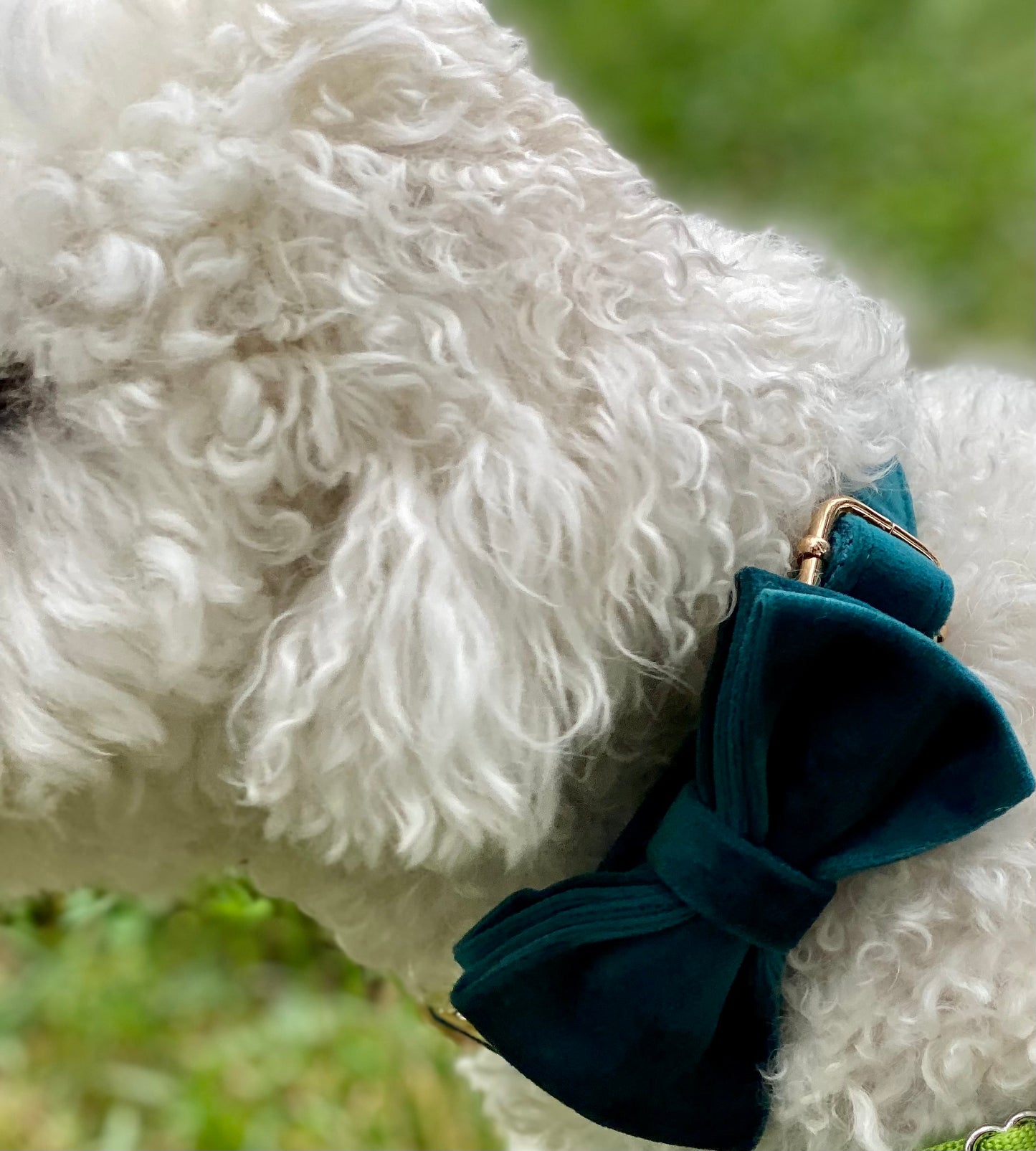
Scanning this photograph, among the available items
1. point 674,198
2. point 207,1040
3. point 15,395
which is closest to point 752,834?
point 15,395

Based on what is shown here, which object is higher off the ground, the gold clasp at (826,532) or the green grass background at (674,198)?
the gold clasp at (826,532)

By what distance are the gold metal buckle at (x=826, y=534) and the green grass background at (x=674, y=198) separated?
95 cm

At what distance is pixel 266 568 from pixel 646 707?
241 mm

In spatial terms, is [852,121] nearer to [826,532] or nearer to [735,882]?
[826,532]

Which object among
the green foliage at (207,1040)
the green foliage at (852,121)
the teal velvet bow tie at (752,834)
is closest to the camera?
the teal velvet bow tie at (752,834)

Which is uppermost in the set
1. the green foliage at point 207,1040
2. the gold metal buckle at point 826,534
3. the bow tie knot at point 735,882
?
the gold metal buckle at point 826,534

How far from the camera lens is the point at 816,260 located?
0.87 meters

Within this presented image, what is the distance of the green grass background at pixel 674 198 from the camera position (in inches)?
59.6

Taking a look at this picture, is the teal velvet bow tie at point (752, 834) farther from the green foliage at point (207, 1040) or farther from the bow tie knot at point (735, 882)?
the green foliage at point (207, 1040)

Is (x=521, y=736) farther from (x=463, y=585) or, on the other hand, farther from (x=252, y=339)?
(x=252, y=339)

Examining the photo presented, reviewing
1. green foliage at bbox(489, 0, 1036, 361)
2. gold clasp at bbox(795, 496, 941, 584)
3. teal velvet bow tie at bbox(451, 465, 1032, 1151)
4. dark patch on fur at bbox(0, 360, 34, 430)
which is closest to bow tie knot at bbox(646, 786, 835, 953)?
teal velvet bow tie at bbox(451, 465, 1032, 1151)

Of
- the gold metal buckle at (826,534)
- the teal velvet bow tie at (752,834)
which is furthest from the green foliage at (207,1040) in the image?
the gold metal buckle at (826,534)

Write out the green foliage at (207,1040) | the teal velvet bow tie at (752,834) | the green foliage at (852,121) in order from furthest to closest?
the green foliage at (852,121) < the green foliage at (207,1040) < the teal velvet bow tie at (752,834)

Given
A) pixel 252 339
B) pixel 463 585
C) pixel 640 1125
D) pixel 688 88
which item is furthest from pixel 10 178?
pixel 688 88
